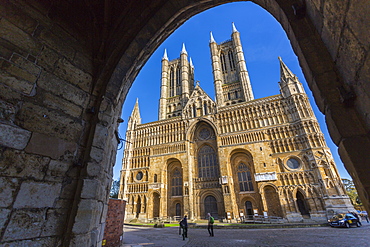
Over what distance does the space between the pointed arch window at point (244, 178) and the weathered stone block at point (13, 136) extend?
23046mm

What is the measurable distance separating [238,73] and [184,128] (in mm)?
16925

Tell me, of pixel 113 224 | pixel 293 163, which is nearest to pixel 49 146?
pixel 113 224

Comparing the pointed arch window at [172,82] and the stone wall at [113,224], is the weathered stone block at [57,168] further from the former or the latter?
the pointed arch window at [172,82]

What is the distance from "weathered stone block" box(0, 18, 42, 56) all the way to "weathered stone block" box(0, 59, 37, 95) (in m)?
0.35

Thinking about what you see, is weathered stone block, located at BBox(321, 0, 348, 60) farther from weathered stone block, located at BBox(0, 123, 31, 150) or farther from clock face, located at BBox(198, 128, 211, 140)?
clock face, located at BBox(198, 128, 211, 140)

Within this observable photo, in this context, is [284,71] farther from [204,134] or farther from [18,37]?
[18,37]

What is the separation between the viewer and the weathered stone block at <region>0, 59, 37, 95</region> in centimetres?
210

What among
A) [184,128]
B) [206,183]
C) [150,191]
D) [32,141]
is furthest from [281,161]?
[32,141]

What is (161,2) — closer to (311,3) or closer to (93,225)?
(311,3)

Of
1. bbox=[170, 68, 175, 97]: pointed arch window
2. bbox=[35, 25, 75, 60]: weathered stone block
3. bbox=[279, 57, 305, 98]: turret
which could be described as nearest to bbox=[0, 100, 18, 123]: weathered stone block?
bbox=[35, 25, 75, 60]: weathered stone block

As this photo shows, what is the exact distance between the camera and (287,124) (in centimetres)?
2125

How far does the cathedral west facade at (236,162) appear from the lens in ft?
60.5

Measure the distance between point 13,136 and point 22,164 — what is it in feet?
1.17

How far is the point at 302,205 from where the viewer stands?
733 inches
